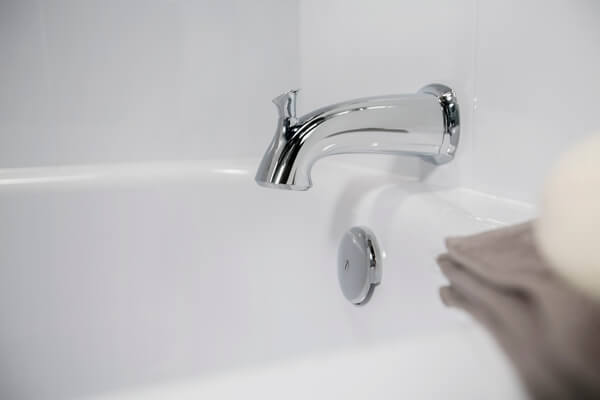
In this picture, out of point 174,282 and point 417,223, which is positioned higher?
point 417,223

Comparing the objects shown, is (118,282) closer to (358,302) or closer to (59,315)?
(59,315)

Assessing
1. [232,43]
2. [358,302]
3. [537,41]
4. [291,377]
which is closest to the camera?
[291,377]

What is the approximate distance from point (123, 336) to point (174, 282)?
0.38ft

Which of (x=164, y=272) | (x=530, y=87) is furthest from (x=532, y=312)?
(x=164, y=272)

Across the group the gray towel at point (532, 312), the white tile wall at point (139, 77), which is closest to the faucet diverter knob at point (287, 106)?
the gray towel at point (532, 312)

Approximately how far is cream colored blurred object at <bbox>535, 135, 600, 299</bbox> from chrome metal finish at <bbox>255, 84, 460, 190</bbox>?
1.06 ft

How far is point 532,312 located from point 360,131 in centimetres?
37

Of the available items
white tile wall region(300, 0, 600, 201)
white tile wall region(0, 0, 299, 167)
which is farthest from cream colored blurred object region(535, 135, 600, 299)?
white tile wall region(0, 0, 299, 167)

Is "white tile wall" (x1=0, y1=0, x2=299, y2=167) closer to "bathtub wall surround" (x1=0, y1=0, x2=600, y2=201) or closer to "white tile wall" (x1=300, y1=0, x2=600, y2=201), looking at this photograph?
"bathtub wall surround" (x1=0, y1=0, x2=600, y2=201)

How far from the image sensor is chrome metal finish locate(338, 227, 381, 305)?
0.57 m

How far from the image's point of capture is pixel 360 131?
521 millimetres

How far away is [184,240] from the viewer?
2.60 ft

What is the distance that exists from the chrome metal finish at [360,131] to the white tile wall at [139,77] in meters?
0.45

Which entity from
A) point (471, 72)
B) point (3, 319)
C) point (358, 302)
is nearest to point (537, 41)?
point (471, 72)
